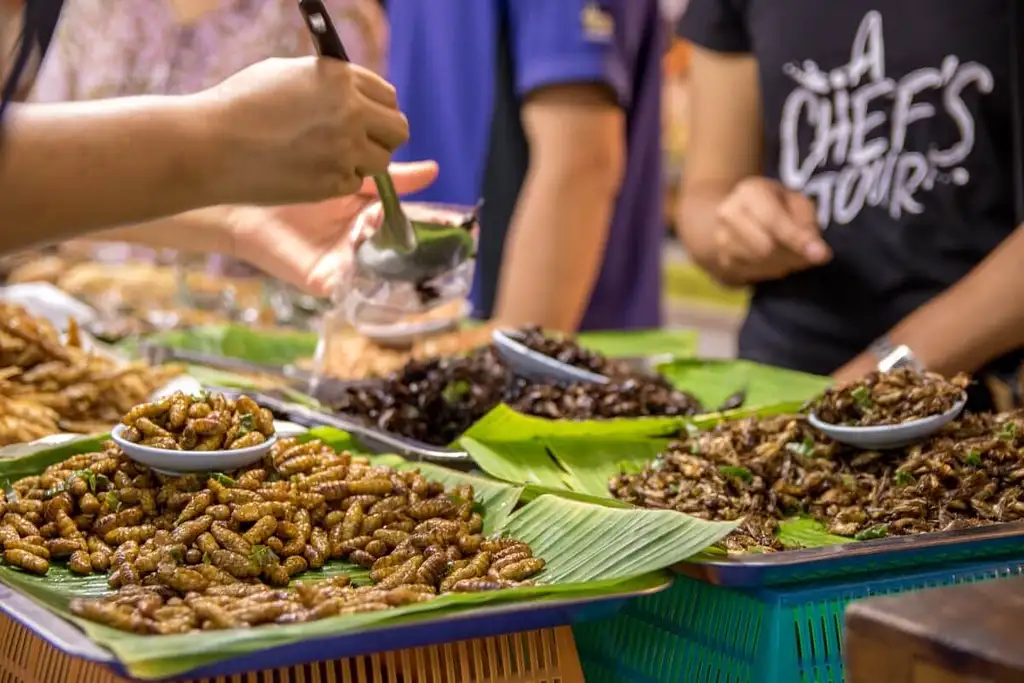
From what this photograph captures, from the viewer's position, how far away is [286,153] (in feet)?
4.59

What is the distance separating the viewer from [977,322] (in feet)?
7.11

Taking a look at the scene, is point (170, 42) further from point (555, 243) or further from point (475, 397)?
point (475, 397)

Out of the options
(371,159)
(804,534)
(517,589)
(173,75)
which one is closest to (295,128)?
(371,159)

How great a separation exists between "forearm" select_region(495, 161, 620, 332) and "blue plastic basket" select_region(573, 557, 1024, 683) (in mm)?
1941

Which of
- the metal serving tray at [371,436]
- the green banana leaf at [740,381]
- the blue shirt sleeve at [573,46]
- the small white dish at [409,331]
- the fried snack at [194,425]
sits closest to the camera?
the fried snack at [194,425]

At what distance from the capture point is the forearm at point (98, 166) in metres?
1.19

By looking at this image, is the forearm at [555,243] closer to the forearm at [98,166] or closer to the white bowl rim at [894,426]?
the white bowl rim at [894,426]

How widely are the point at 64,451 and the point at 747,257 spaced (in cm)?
155

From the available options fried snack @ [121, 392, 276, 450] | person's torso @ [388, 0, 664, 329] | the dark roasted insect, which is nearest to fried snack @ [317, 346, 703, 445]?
the dark roasted insect

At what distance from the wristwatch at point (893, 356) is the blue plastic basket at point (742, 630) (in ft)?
2.48

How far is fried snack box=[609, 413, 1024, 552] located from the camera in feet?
5.10

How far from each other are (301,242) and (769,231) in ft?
3.36

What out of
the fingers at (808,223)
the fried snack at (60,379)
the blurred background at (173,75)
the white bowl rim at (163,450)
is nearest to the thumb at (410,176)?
the white bowl rim at (163,450)

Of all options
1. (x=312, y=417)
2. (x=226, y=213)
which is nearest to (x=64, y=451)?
(x=312, y=417)
